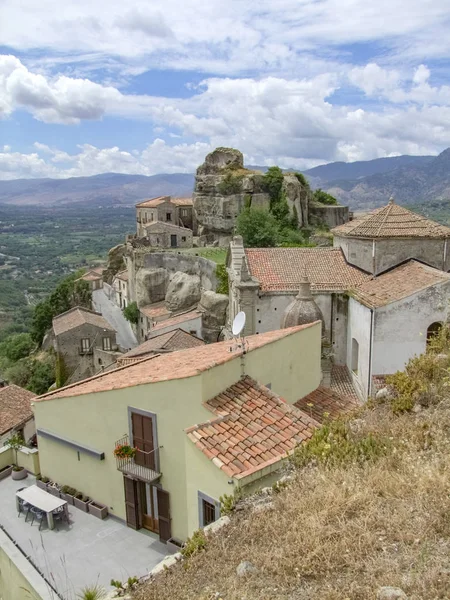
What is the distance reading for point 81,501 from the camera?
1345 cm

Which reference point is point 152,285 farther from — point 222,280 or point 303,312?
point 303,312

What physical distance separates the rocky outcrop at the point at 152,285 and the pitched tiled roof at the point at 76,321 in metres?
4.61

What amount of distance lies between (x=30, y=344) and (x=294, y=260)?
1644 inches

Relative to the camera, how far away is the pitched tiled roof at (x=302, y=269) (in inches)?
992

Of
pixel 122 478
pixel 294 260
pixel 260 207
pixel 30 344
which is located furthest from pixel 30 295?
pixel 122 478

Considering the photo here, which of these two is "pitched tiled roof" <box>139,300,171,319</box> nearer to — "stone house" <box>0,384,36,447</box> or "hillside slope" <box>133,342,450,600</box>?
"stone house" <box>0,384,36,447</box>

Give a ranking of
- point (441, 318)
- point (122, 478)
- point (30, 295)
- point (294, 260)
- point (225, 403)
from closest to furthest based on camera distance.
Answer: point (225, 403) < point (122, 478) < point (441, 318) < point (294, 260) < point (30, 295)

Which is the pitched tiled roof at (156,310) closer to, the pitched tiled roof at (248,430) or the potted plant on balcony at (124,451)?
the potted plant on balcony at (124,451)

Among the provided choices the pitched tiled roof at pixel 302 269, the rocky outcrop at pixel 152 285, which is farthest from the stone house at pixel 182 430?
the rocky outcrop at pixel 152 285

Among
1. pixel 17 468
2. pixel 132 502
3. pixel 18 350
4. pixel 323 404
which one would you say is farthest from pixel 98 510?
pixel 18 350

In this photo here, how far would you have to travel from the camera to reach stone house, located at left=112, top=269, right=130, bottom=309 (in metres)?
57.6

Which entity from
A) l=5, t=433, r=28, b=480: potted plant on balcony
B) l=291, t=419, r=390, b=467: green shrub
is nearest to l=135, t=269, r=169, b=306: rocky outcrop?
l=5, t=433, r=28, b=480: potted plant on balcony

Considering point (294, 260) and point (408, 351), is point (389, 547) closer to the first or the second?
point (408, 351)

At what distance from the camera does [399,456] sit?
26.2 feet
